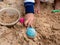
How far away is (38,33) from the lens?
1606mm

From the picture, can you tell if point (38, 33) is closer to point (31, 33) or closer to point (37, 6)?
point (31, 33)

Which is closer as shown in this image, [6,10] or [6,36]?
[6,36]

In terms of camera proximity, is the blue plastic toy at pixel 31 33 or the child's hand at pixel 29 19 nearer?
the blue plastic toy at pixel 31 33

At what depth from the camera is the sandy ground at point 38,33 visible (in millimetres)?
1501

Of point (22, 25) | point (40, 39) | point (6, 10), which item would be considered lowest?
point (40, 39)

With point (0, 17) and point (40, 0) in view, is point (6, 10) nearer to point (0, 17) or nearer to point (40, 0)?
point (0, 17)

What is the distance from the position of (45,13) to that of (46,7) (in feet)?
0.39

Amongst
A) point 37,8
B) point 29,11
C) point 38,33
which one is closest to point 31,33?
point 38,33

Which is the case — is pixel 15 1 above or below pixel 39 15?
above

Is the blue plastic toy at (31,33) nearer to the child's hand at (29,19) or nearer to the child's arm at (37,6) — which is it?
the child's hand at (29,19)

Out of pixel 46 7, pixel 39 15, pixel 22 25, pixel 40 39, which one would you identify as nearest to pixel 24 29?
pixel 22 25

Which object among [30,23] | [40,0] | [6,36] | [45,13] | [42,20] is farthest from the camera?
[40,0]

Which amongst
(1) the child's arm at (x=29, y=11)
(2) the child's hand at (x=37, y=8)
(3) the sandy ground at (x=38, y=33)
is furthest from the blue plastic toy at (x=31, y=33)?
(2) the child's hand at (x=37, y=8)

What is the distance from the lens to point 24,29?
162cm
